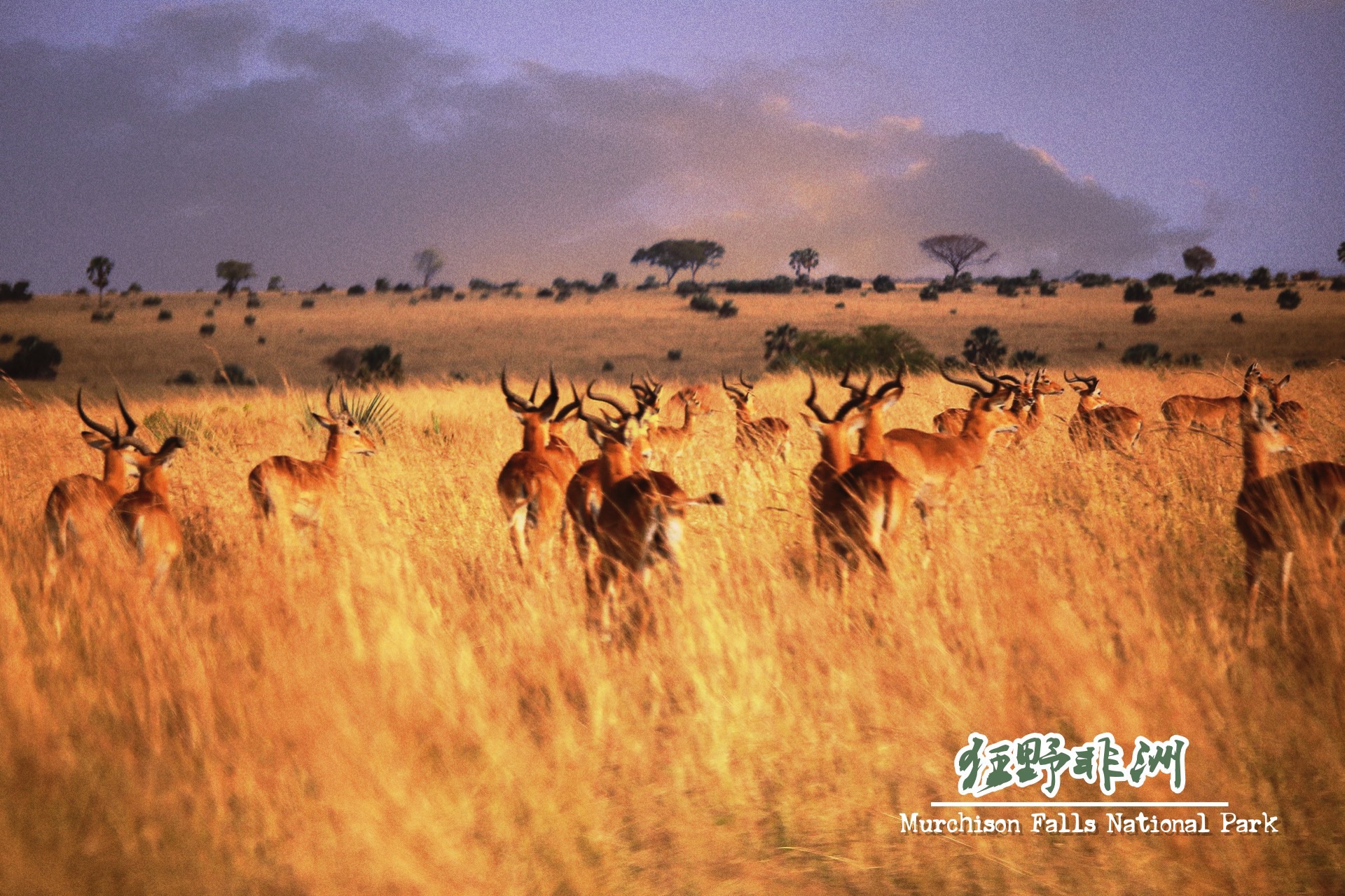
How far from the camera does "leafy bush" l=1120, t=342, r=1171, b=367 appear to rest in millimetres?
30377

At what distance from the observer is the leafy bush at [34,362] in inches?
1342

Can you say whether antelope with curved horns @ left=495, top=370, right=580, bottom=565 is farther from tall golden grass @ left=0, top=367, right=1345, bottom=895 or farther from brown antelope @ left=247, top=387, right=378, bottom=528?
brown antelope @ left=247, top=387, right=378, bottom=528

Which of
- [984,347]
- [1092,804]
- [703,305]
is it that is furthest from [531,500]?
[703,305]

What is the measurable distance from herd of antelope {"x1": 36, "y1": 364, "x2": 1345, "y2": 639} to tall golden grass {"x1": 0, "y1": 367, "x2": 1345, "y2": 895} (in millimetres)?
273

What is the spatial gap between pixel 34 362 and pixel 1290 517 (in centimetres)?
4277

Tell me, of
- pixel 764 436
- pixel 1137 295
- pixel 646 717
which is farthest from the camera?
pixel 1137 295

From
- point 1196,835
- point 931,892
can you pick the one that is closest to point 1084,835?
point 1196,835

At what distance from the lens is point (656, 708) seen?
3596 millimetres

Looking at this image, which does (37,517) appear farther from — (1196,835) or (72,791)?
(1196,835)

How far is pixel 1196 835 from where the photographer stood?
9.72 ft

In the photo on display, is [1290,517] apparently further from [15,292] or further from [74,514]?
[15,292]

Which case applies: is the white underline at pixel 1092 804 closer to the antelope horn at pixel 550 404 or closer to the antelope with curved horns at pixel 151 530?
the antelope horn at pixel 550 404

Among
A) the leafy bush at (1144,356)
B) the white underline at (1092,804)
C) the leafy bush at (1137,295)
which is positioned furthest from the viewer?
the leafy bush at (1137,295)

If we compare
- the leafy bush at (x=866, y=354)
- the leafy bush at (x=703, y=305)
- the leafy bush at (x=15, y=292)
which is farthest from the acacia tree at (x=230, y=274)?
the leafy bush at (x=866, y=354)
